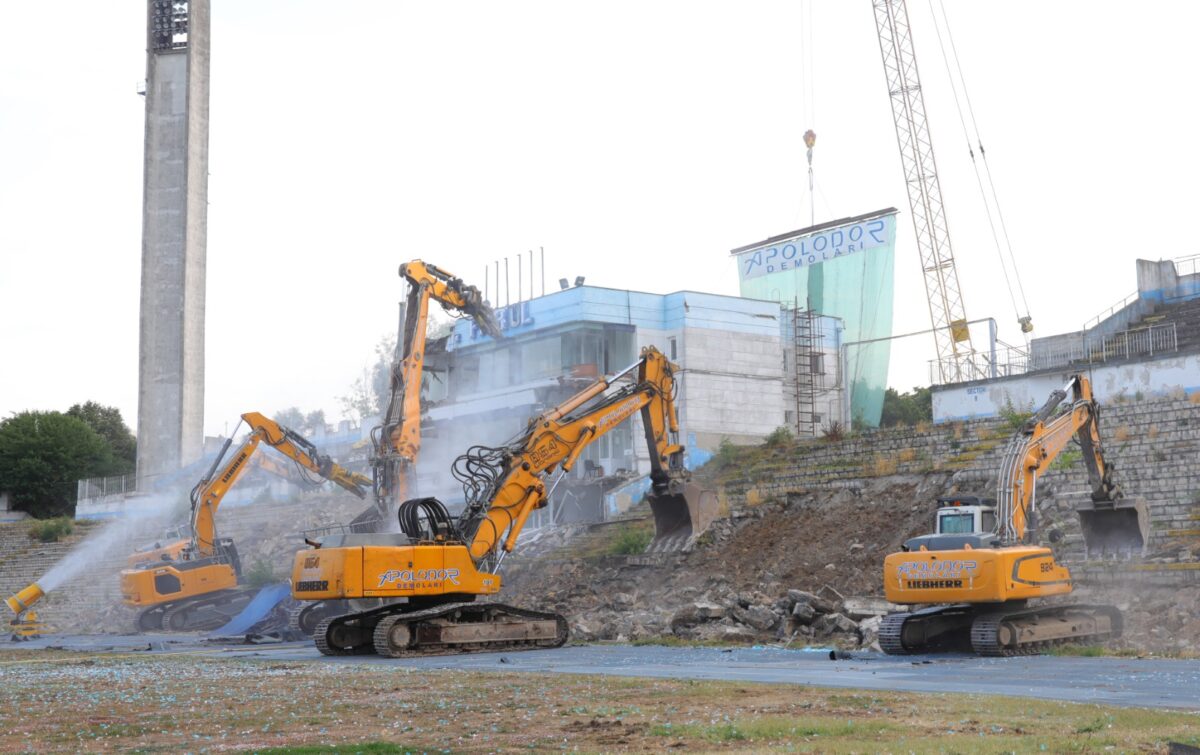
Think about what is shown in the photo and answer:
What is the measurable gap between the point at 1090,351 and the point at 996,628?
28.7 metres

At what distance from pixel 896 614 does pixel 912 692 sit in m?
6.74

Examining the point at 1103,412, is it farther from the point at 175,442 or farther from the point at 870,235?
the point at 175,442

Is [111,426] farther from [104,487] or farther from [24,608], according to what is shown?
[24,608]

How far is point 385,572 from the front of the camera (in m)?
22.8

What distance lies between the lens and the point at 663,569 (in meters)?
33.0

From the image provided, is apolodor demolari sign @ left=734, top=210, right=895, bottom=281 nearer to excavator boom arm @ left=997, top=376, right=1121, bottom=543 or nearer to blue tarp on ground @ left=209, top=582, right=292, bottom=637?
blue tarp on ground @ left=209, top=582, right=292, bottom=637

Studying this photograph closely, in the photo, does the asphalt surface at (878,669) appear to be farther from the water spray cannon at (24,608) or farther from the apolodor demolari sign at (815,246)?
the apolodor demolari sign at (815,246)

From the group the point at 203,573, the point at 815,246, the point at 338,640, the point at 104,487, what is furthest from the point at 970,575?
the point at 104,487

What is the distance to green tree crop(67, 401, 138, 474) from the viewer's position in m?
101

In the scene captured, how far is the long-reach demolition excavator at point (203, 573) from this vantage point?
122ft

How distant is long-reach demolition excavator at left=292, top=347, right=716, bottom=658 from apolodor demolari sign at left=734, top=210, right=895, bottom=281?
39.3 metres

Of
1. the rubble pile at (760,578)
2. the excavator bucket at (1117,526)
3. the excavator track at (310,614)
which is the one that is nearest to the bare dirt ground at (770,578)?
the rubble pile at (760,578)

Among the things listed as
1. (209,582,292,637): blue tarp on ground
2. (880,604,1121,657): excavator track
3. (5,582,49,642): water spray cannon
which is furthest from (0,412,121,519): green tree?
(880,604,1121,657): excavator track

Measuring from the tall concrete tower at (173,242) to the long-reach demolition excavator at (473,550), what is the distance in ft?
155
